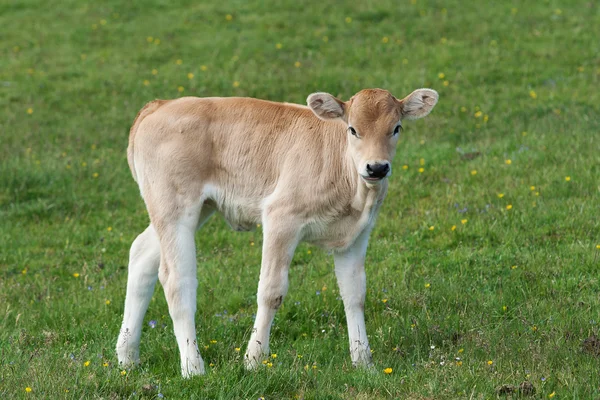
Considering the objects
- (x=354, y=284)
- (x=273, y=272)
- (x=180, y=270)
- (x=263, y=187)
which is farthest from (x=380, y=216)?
(x=180, y=270)

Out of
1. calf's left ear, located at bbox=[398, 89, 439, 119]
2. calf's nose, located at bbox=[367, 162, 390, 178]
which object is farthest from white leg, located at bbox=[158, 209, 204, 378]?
calf's left ear, located at bbox=[398, 89, 439, 119]

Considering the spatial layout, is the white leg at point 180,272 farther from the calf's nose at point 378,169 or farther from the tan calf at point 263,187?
the calf's nose at point 378,169

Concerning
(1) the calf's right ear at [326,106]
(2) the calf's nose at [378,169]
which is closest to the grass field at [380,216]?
(2) the calf's nose at [378,169]

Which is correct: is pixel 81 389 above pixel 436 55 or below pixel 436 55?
above

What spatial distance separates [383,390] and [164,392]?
1.53 meters

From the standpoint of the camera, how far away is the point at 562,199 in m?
10.8

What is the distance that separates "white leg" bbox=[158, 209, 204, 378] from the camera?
24.5 feet

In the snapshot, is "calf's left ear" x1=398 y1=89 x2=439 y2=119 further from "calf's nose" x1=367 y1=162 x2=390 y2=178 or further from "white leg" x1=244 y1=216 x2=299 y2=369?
"white leg" x1=244 y1=216 x2=299 y2=369

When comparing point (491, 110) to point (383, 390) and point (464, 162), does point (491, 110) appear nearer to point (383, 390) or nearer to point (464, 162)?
point (464, 162)

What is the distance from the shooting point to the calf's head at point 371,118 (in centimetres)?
698

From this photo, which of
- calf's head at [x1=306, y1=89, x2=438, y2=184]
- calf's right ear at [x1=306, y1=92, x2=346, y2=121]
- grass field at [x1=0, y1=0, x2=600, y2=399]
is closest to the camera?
grass field at [x1=0, y1=0, x2=600, y2=399]

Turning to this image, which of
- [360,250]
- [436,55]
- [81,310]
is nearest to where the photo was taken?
[360,250]

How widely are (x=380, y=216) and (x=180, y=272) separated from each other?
4291 millimetres

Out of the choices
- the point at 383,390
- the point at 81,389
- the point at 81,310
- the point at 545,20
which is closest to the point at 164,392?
the point at 81,389
